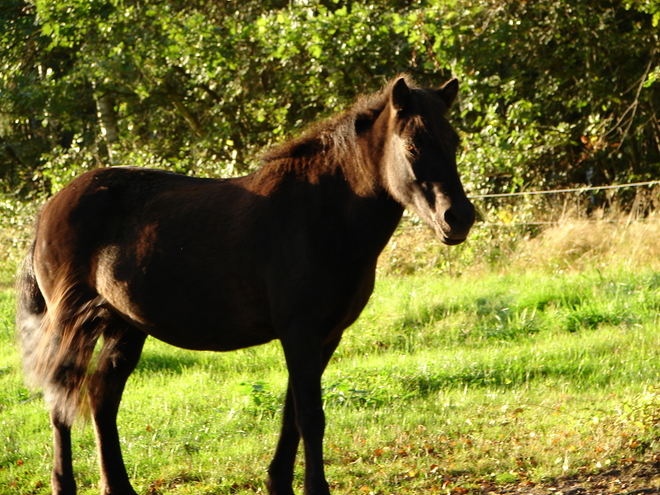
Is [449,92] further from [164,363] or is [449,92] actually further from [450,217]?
[164,363]

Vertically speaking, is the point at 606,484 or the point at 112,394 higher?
the point at 112,394

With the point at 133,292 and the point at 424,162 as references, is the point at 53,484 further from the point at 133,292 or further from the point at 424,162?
the point at 424,162

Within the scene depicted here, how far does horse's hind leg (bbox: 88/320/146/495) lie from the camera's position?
4.44 m

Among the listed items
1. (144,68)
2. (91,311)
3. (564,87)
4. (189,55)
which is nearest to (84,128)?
(144,68)

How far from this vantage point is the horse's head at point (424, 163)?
3451 mm

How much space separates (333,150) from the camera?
400 centimetres

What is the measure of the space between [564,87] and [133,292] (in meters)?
11.1

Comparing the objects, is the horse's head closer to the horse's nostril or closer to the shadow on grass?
the horse's nostril

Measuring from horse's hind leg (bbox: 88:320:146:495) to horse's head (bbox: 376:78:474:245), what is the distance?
80.7 inches

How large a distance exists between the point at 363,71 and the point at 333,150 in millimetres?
10649

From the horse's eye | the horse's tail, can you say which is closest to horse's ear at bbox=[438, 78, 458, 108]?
the horse's eye

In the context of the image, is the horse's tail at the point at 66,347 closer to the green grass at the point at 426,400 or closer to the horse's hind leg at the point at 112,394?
the horse's hind leg at the point at 112,394

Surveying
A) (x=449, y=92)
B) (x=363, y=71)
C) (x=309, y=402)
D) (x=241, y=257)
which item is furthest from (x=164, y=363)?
(x=363, y=71)

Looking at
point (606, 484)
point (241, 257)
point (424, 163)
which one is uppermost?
point (424, 163)
